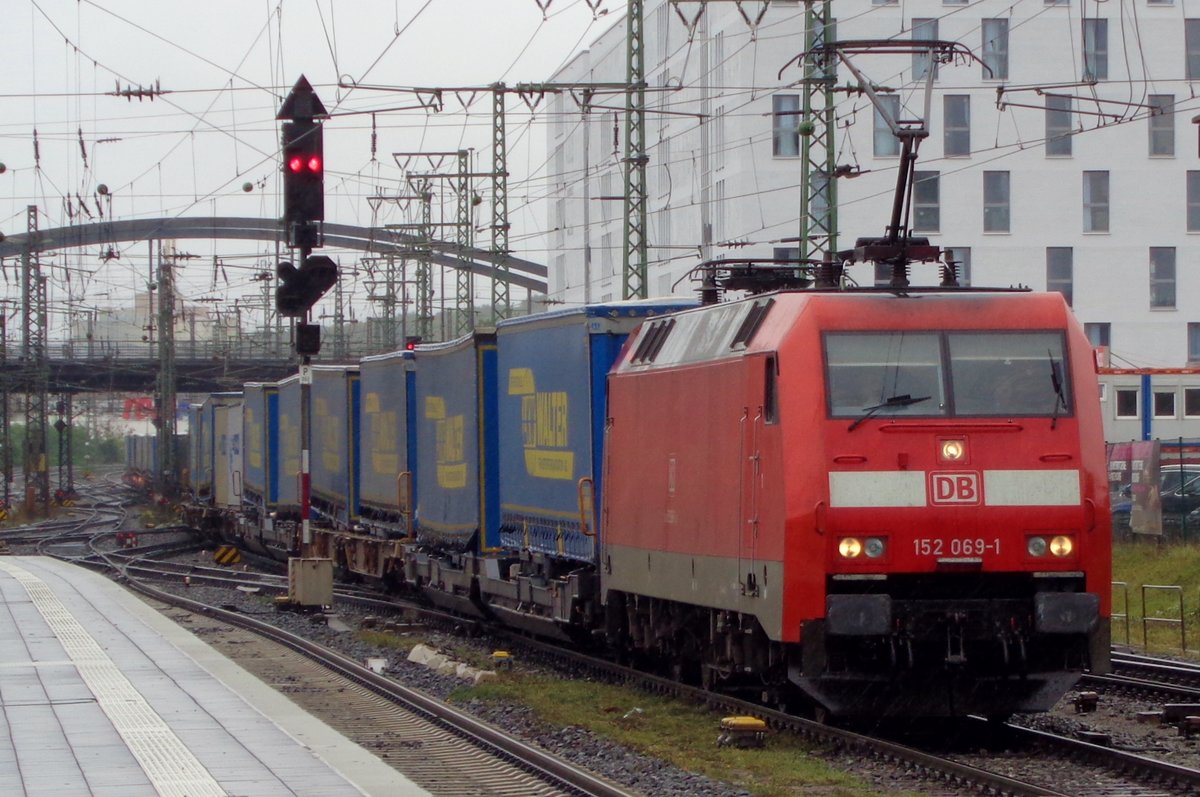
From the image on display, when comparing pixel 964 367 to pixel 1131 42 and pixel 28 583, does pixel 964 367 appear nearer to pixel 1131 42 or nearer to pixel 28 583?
pixel 28 583

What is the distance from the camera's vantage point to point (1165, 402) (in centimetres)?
4803

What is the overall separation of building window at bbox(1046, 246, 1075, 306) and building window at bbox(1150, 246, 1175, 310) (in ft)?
8.83

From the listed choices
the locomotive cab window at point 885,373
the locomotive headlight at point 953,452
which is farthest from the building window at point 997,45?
the locomotive headlight at point 953,452

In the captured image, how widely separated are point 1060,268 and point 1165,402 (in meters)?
10.1

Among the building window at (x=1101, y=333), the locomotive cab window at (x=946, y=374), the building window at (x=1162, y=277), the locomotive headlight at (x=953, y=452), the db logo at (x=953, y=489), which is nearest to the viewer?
the db logo at (x=953, y=489)

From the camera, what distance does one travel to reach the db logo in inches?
451

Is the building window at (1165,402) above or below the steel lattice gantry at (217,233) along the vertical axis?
below

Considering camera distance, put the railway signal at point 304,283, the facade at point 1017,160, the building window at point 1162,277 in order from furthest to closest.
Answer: the building window at point 1162,277 → the facade at point 1017,160 → the railway signal at point 304,283

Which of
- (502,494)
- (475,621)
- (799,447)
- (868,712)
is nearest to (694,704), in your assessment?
(868,712)

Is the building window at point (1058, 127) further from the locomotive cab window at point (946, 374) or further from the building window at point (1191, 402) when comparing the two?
the locomotive cab window at point (946, 374)

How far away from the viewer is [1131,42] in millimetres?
56250

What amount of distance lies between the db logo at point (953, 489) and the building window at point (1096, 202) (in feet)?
157

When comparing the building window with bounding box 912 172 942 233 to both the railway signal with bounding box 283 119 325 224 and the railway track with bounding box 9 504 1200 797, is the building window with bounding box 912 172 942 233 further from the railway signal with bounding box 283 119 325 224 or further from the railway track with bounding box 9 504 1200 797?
the railway track with bounding box 9 504 1200 797

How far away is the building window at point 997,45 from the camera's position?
5578 cm
